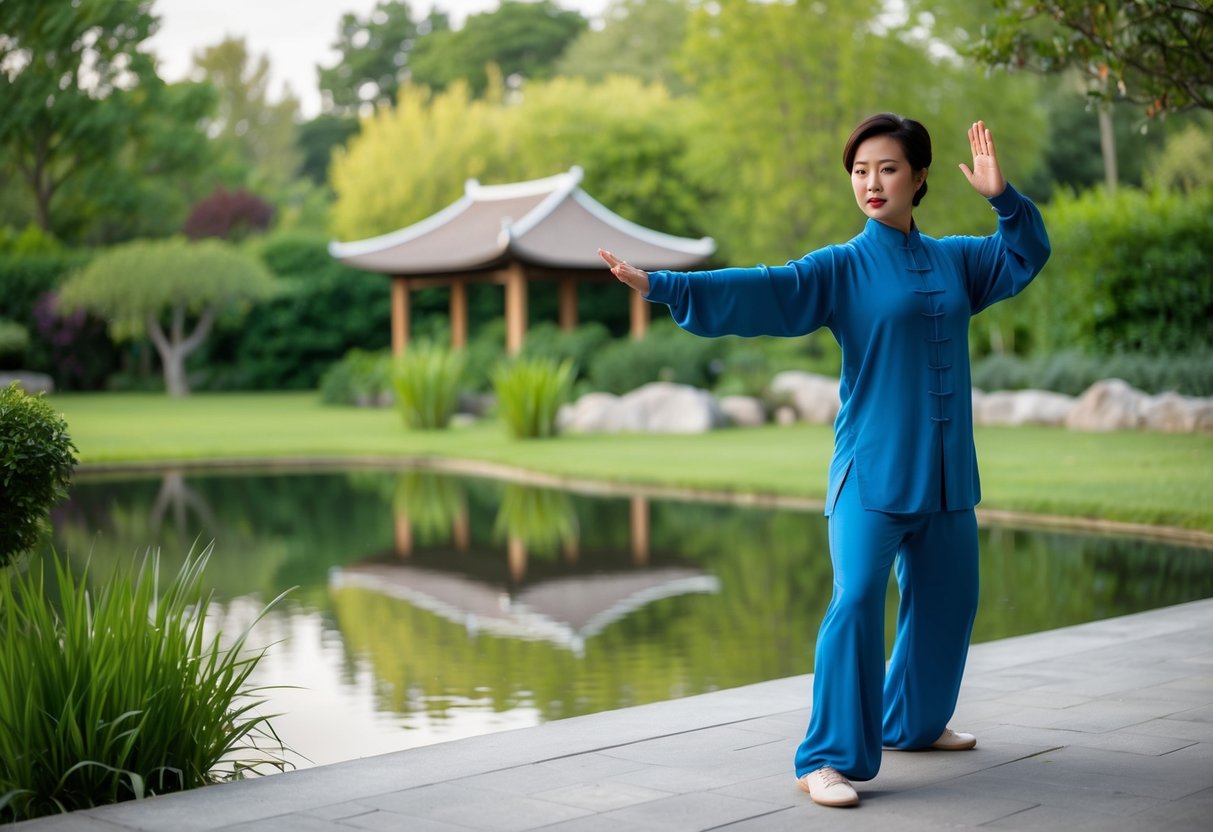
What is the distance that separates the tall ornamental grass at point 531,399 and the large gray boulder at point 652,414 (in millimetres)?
973

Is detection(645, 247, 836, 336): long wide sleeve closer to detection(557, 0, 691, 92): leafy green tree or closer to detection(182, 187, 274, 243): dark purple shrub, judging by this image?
detection(182, 187, 274, 243): dark purple shrub

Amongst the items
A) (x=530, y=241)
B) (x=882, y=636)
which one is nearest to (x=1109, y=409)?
(x=530, y=241)

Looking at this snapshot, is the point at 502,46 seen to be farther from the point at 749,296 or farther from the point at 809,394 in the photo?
the point at 749,296

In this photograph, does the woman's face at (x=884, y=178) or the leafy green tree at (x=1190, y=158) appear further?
the leafy green tree at (x=1190, y=158)

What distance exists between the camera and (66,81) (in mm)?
30375

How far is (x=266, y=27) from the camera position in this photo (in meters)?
50.5

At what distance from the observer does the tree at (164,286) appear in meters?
27.4

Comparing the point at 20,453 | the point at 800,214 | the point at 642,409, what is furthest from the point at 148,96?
the point at 20,453

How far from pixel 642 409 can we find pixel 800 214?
840 centimetres

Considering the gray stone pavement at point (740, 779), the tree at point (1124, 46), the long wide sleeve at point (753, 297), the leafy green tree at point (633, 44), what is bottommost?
the gray stone pavement at point (740, 779)

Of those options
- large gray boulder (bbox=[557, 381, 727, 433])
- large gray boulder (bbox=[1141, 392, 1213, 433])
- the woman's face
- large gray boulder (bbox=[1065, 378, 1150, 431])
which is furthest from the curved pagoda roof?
the woman's face

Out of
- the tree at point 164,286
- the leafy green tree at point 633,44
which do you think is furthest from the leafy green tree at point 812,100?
the leafy green tree at point 633,44

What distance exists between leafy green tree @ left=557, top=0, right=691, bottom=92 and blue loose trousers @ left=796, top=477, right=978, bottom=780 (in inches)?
1602

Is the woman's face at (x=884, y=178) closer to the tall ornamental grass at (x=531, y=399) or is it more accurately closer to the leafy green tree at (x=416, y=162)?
the tall ornamental grass at (x=531, y=399)
